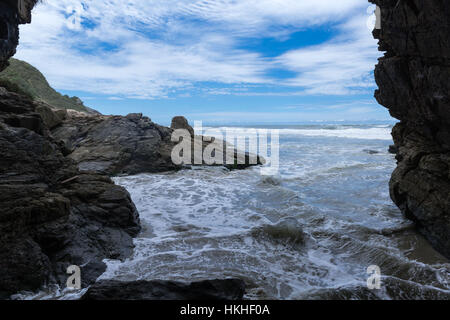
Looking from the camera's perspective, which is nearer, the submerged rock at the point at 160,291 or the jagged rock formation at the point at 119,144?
the submerged rock at the point at 160,291

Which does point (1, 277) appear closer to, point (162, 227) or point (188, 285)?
point (188, 285)

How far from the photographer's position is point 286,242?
694 centimetres

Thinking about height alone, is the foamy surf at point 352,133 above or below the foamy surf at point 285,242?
above

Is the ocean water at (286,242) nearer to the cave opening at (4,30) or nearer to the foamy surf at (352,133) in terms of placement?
the cave opening at (4,30)

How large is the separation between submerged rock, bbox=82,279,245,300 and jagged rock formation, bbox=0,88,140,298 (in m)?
1.25

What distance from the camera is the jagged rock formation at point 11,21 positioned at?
230 inches

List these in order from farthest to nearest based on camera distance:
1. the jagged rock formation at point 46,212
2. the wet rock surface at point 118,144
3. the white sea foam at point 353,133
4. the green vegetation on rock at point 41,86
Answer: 1. the white sea foam at point 353,133
2. the green vegetation on rock at point 41,86
3. the wet rock surface at point 118,144
4. the jagged rock formation at point 46,212

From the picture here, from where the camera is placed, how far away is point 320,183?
13172mm

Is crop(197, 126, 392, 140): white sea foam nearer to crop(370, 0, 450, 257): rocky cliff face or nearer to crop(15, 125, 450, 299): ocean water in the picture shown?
crop(15, 125, 450, 299): ocean water

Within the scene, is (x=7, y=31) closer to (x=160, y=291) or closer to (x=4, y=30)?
(x=4, y=30)

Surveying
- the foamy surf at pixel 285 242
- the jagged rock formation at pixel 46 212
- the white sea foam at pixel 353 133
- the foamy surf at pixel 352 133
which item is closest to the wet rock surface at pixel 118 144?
the foamy surf at pixel 285 242

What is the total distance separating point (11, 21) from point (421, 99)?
8.73m

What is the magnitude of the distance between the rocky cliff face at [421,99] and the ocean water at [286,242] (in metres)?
0.80

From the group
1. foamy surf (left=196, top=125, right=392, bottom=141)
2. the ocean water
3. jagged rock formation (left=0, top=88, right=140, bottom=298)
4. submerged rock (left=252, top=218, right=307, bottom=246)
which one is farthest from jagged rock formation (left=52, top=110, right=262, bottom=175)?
foamy surf (left=196, top=125, right=392, bottom=141)
